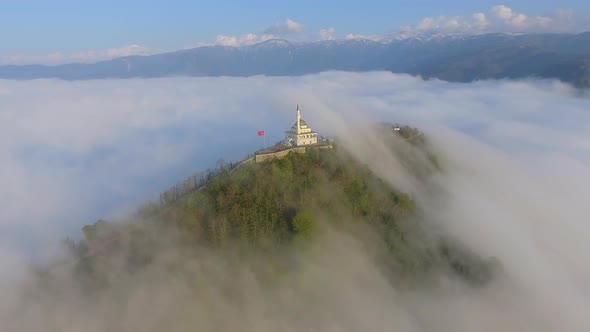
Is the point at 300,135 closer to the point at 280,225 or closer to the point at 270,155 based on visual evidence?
the point at 270,155

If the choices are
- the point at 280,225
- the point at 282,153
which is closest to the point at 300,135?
the point at 282,153

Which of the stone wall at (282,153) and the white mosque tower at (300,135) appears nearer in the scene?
the stone wall at (282,153)

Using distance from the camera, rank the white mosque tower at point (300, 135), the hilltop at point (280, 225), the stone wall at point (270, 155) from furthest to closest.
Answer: the white mosque tower at point (300, 135) → the stone wall at point (270, 155) → the hilltop at point (280, 225)

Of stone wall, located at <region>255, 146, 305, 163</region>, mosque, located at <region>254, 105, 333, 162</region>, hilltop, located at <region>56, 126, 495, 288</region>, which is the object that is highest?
mosque, located at <region>254, 105, 333, 162</region>

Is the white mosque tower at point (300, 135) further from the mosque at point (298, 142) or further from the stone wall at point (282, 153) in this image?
the stone wall at point (282, 153)

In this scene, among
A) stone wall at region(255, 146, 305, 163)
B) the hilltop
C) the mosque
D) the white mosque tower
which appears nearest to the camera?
the hilltop

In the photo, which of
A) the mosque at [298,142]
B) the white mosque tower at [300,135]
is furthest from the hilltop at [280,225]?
the white mosque tower at [300,135]

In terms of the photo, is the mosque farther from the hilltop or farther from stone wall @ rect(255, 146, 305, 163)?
the hilltop

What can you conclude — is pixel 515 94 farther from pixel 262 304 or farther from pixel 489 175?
pixel 262 304

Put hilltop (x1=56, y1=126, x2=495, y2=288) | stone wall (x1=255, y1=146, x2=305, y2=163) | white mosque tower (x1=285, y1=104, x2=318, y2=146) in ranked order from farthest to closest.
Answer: white mosque tower (x1=285, y1=104, x2=318, y2=146), stone wall (x1=255, y1=146, x2=305, y2=163), hilltop (x1=56, y1=126, x2=495, y2=288)

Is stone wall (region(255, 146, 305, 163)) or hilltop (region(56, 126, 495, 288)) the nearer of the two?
hilltop (region(56, 126, 495, 288))

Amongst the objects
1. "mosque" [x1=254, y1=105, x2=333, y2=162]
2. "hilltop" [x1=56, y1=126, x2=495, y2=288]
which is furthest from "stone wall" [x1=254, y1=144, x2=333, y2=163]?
"hilltop" [x1=56, y1=126, x2=495, y2=288]

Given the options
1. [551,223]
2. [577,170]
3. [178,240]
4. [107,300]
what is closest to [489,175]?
[551,223]
